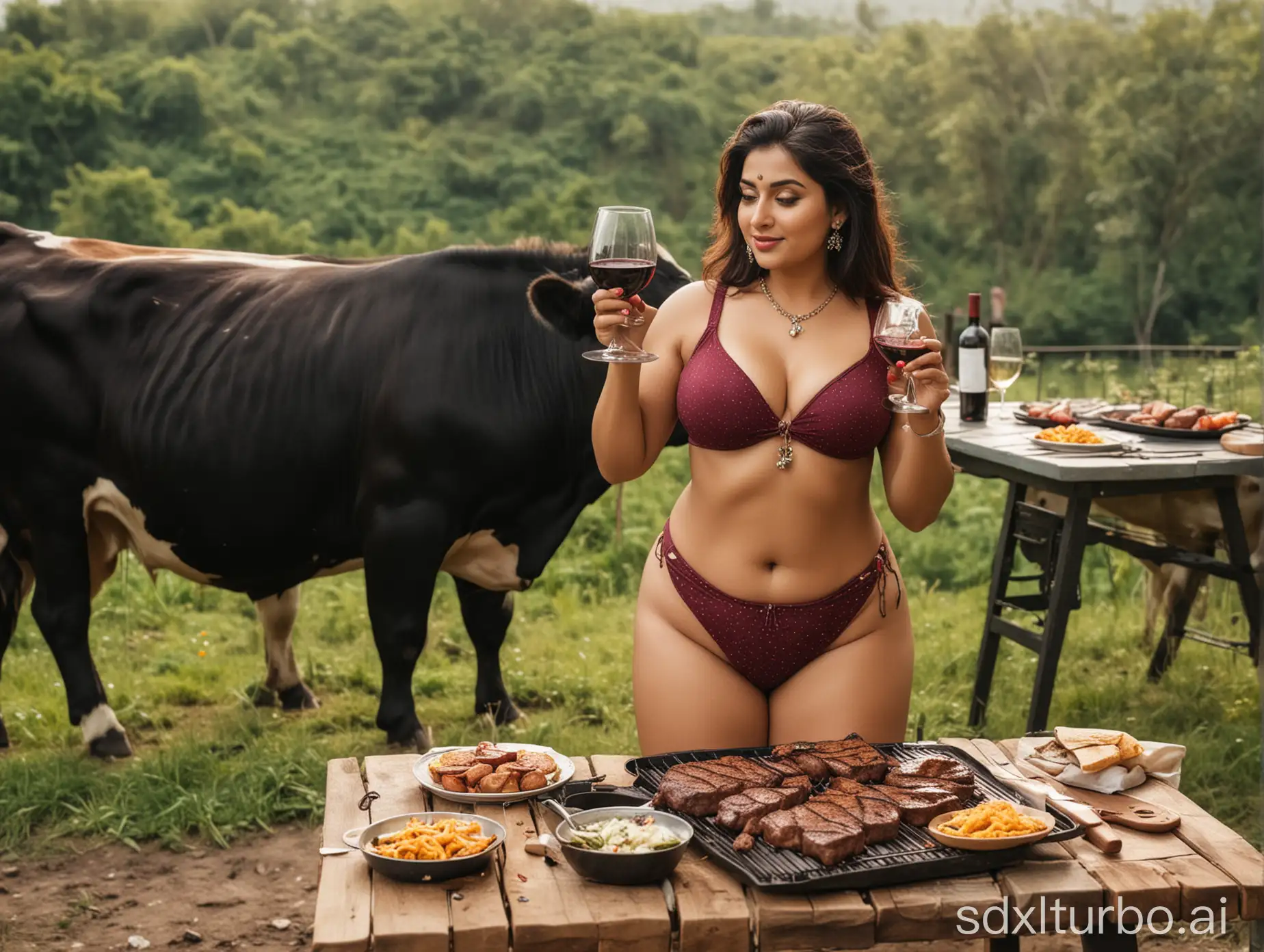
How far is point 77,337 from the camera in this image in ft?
16.3

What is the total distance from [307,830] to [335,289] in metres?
1.91

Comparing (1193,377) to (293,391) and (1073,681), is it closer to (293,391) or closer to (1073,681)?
(1073,681)

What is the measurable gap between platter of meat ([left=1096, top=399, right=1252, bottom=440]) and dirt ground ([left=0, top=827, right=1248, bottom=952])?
1.76m

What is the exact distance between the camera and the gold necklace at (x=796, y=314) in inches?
117

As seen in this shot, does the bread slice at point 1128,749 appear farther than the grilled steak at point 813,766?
Yes

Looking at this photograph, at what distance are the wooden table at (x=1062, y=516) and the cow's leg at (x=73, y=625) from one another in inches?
125

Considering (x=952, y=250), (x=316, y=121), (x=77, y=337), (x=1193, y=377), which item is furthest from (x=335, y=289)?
(x=952, y=250)

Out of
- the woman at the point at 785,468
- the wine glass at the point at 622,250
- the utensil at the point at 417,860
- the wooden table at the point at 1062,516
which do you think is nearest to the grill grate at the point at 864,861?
the utensil at the point at 417,860

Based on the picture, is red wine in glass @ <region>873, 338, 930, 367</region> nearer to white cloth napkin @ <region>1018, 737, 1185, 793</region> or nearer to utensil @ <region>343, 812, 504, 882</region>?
white cloth napkin @ <region>1018, 737, 1185, 793</region>

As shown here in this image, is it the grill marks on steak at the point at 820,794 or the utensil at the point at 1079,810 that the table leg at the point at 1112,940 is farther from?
the grill marks on steak at the point at 820,794

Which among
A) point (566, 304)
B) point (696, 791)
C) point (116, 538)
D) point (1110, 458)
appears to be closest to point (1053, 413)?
point (1110, 458)

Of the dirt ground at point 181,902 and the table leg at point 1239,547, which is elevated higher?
the table leg at point 1239,547

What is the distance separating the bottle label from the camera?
203 inches

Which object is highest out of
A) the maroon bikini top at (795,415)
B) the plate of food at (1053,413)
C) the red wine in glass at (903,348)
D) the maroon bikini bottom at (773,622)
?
the red wine in glass at (903,348)
